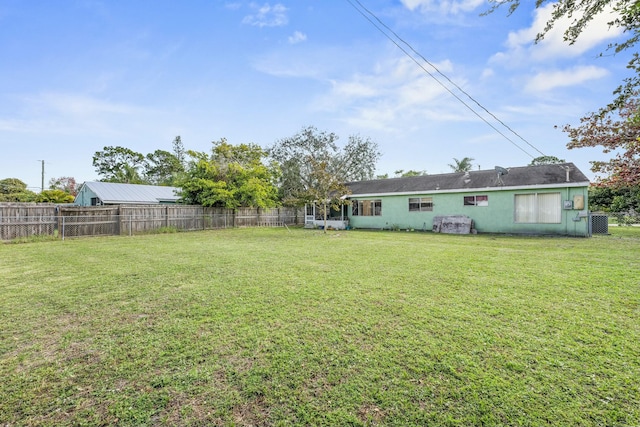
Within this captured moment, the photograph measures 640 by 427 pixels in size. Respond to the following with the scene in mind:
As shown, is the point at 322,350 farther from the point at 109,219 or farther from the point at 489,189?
the point at 109,219

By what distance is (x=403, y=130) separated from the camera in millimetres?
18641

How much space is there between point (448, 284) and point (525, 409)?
9.93 feet

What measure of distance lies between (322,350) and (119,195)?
2535cm

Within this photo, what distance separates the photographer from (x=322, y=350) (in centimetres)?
262

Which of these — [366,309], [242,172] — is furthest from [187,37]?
[366,309]

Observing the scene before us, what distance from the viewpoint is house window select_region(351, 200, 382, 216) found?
18266 millimetres

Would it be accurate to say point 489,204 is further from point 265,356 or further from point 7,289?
point 7,289

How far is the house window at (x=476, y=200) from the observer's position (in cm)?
1459

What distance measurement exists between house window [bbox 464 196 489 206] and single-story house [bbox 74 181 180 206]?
19347 millimetres

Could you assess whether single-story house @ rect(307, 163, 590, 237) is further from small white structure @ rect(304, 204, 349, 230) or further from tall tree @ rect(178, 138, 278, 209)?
tall tree @ rect(178, 138, 278, 209)

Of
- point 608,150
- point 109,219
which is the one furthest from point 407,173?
point 608,150

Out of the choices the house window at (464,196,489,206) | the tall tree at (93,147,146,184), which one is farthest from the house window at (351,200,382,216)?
the tall tree at (93,147,146,184)

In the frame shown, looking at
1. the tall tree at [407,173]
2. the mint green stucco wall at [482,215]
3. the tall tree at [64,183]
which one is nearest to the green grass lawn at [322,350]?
the mint green stucco wall at [482,215]

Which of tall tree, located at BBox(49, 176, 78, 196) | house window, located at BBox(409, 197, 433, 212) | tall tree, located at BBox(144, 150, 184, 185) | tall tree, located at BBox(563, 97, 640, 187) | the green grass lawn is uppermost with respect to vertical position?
tall tree, located at BBox(144, 150, 184, 185)
